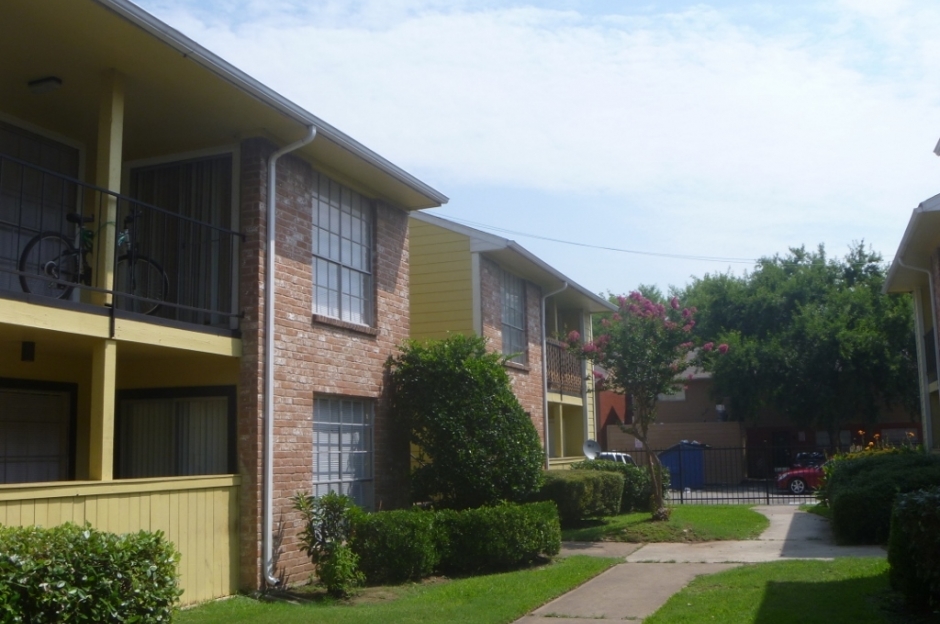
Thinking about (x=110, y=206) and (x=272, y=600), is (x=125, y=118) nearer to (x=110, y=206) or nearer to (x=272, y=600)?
(x=110, y=206)

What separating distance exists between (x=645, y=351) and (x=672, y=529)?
125 inches

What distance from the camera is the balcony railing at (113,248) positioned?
32.6ft

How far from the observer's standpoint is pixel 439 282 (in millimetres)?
18094

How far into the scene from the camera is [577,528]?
18.4 m

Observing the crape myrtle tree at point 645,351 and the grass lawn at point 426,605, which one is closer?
the grass lawn at point 426,605

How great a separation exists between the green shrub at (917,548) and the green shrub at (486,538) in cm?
494

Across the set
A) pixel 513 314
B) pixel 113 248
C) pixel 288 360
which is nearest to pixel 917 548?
pixel 288 360

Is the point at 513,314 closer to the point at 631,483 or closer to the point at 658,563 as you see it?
the point at 631,483

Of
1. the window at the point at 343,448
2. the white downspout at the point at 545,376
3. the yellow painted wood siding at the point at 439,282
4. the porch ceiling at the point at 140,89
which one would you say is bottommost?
the window at the point at 343,448

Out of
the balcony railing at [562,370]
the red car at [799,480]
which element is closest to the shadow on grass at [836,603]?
the balcony railing at [562,370]

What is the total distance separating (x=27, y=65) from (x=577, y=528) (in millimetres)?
12541

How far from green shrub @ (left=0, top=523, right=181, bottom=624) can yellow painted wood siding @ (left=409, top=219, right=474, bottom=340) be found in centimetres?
1046

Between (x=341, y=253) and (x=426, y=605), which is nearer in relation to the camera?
(x=426, y=605)

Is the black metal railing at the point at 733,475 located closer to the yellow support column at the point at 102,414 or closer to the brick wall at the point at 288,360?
the brick wall at the point at 288,360
